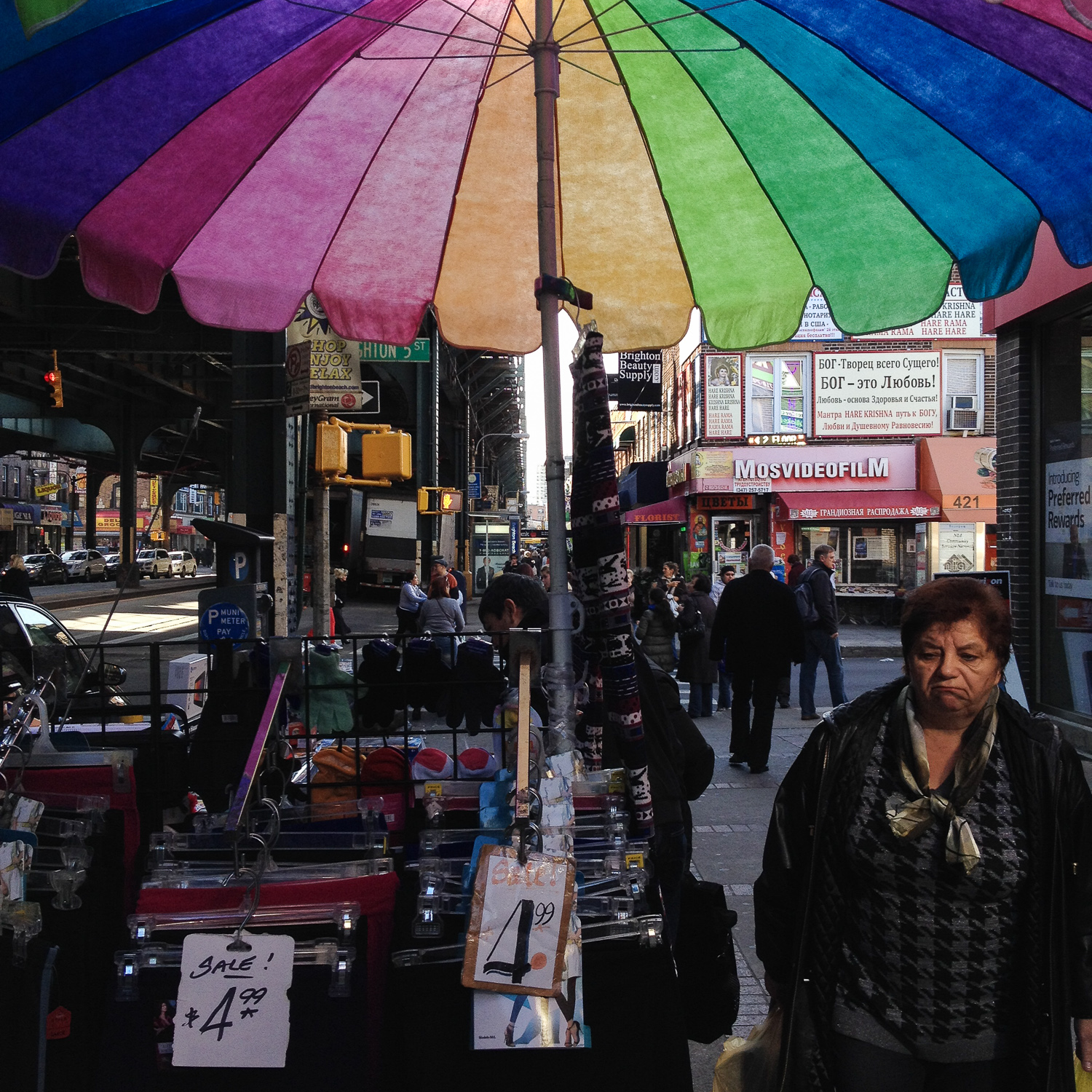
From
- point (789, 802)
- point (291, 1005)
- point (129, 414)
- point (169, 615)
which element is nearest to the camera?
point (291, 1005)

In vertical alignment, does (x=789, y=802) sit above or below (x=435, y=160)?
below

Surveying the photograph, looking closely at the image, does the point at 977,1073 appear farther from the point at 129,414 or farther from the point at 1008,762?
the point at 129,414

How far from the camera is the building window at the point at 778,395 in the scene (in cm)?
2992

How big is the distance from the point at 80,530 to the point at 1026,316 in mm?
87036

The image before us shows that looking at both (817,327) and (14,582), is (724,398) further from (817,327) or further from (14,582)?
(14,582)

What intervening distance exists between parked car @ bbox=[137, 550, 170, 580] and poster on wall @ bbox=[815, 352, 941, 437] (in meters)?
45.0

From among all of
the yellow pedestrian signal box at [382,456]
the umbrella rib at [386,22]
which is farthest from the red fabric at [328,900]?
the yellow pedestrian signal box at [382,456]

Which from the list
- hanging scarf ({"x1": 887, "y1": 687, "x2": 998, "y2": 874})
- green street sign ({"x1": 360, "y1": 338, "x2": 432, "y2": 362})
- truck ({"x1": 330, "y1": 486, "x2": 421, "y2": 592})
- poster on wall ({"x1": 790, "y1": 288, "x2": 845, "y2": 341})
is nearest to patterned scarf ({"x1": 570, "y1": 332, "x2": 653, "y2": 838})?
hanging scarf ({"x1": 887, "y1": 687, "x2": 998, "y2": 874})

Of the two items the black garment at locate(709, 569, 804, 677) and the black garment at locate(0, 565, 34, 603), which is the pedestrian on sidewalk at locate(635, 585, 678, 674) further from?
the black garment at locate(0, 565, 34, 603)

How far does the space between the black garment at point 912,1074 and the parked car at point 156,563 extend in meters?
63.2

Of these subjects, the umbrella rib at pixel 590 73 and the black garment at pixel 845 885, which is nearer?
the black garment at pixel 845 885

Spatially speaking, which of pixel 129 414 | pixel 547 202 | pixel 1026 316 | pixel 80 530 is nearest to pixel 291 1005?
pixel 547 202

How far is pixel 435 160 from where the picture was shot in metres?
3.75

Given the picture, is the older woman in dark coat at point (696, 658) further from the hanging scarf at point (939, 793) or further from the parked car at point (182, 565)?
the parked car at point (182, 565)
